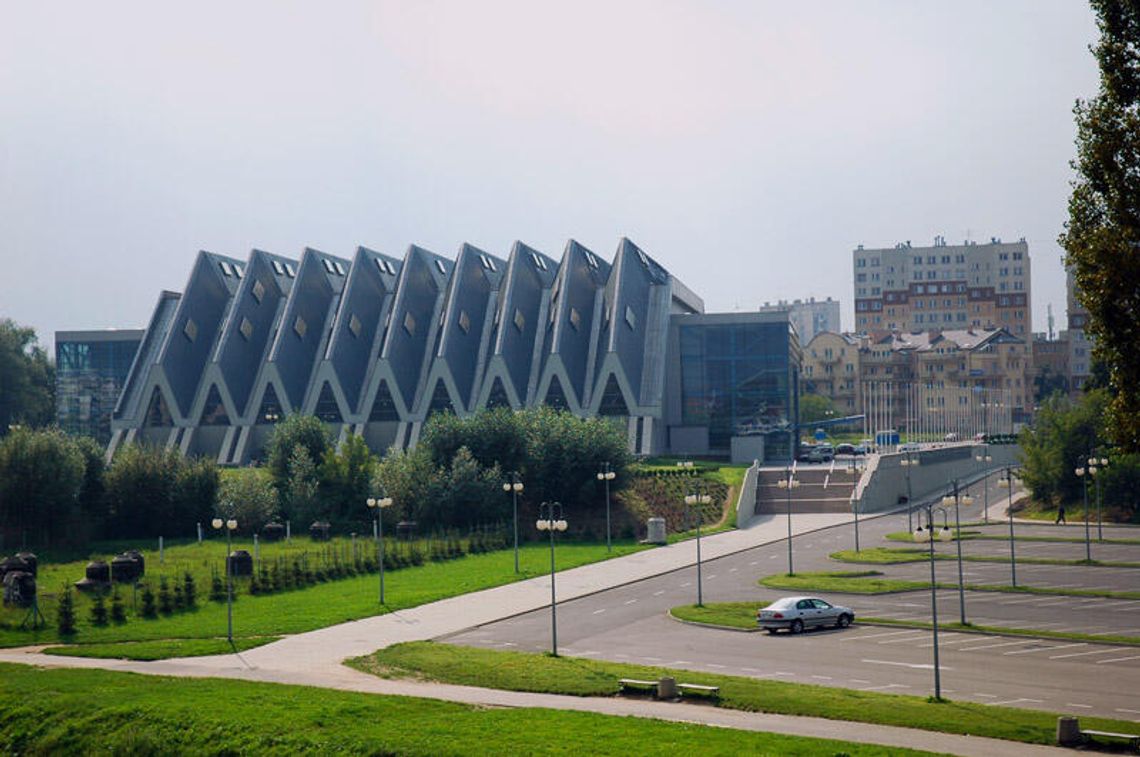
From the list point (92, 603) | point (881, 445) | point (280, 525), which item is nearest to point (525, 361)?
point (881, 445)

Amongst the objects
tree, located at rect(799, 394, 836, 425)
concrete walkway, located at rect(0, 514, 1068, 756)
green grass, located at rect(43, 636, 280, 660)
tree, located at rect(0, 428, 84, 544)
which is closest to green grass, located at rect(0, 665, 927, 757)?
concrete walkway, located at rect(0, 514, 1068, 756)

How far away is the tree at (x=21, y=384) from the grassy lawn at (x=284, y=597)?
64.2 meters

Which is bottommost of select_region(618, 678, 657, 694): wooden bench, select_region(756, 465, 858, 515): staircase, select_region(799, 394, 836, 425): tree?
select_region(618, 678, 657, 694): wooden bench

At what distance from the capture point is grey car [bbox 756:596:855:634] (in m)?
36.5

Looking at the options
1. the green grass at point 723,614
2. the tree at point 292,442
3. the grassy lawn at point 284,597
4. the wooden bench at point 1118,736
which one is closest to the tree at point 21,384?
the tree at point 292,442

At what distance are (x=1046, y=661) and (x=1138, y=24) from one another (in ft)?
49.5

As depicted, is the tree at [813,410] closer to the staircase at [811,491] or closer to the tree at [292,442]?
the staircase at [811,491]

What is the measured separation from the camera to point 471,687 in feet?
95.0

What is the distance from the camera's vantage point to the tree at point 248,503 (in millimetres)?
66000

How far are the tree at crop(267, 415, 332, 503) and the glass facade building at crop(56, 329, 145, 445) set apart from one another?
46824 mm

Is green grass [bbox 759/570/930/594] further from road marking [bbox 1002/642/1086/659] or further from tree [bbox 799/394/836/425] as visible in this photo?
tree [bbox 799/394/836/425]

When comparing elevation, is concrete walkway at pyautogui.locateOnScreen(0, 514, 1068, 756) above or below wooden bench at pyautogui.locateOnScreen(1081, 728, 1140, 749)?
below

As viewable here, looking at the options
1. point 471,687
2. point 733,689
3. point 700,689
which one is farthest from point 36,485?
point 733,689

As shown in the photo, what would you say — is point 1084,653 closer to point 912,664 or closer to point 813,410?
point 912,664
